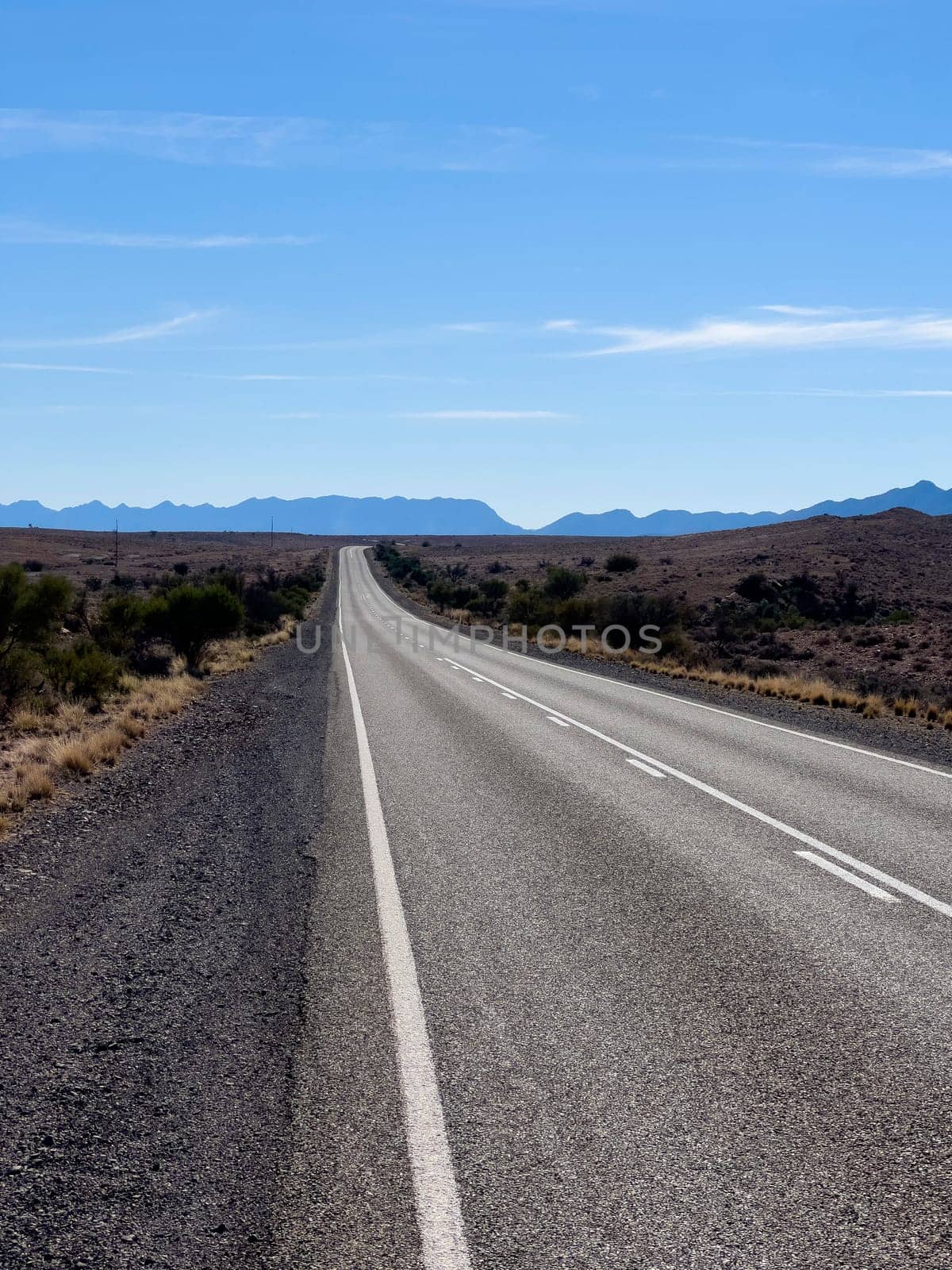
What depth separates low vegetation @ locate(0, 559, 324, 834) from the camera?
12570mm

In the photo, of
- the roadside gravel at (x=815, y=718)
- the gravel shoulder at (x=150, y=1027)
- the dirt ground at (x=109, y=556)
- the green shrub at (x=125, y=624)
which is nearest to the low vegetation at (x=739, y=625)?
the roadside gravel at (x=815, y=718)

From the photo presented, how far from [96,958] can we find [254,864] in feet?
7.23

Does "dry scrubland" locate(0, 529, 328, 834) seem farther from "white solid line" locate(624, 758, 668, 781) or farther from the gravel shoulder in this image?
"white solid line" locate(624, 758, 668, 781)

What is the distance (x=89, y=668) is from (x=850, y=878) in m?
15.5

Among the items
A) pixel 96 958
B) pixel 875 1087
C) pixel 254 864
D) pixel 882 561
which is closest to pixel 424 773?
pixel 254 864

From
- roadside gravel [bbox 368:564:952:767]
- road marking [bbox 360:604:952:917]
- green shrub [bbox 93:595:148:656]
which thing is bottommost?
roadside gravel [bbox 368:564:952:767]

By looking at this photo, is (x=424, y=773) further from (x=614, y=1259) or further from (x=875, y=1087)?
(x=614, y=1259)

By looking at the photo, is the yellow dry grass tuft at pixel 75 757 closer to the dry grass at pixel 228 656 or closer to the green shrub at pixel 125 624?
the dry grass at pixel 228 656

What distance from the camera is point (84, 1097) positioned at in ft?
13.5

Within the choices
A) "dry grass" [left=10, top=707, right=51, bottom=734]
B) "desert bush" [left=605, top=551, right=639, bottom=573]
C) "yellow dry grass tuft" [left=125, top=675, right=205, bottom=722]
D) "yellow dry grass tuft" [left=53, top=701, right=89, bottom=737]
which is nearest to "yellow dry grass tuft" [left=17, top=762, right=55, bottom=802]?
"yellow dry grass tuft" [left=53, top=701, right=89, bottom=737]

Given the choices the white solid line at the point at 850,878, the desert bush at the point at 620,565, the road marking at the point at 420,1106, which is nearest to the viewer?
the road marking at the point at 420,1106

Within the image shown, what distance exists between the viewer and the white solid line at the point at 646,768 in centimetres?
1141

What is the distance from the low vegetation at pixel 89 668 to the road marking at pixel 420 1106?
14.4ft

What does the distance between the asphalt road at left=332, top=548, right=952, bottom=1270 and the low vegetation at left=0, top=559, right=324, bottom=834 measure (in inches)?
168
